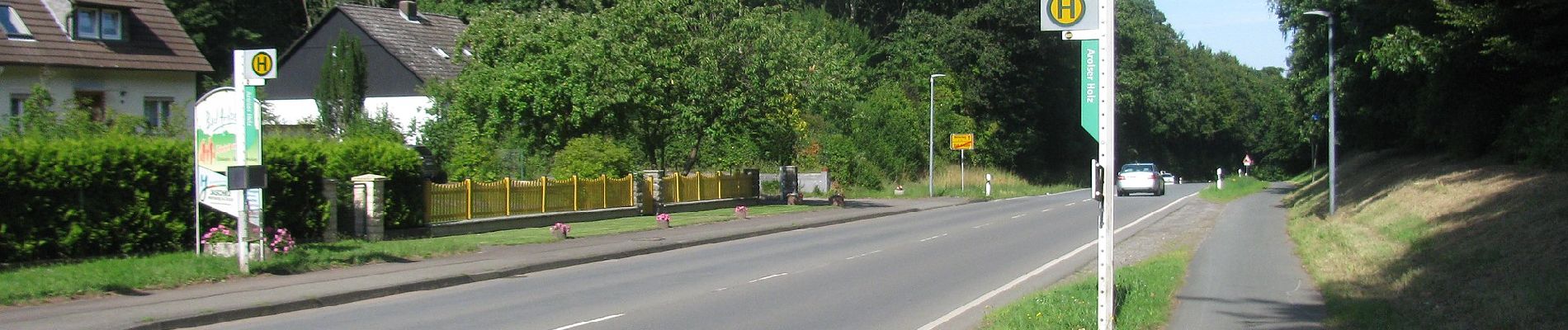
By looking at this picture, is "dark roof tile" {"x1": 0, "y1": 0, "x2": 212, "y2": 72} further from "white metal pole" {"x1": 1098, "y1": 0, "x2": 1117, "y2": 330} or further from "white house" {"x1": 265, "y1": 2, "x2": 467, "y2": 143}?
"white metal pole" {"x1": 1098, "y1": 0, "x2": 1117, "y2": 330}

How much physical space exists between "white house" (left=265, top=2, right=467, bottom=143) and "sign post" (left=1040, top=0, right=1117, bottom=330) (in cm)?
3824

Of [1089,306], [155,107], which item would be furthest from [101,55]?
[1089,306]

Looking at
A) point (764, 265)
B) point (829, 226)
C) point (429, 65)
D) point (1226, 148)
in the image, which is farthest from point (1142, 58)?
point (764, 265)

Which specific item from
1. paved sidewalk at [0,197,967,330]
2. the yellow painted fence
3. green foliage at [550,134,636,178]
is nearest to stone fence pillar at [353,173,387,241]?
the yellow painted fence

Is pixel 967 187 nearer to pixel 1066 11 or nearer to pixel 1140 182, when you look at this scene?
pixel 1140 182

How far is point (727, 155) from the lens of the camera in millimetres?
42750

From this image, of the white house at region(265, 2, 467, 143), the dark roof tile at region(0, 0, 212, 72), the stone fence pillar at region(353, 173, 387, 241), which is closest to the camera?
the stone fence pillar at region(353, 173, 387, 241)

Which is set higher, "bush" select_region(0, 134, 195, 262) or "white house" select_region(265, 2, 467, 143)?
"white house" select_region(265, 2, 467, 143)

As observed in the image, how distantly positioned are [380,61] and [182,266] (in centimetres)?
3333

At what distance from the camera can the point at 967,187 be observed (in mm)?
53875

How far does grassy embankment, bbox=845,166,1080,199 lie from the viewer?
48.4 meters

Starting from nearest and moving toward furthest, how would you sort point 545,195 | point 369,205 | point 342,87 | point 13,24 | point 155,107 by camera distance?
point 369,205 → point 545,195 → point 13,24 → point 155,107 → point 342,87

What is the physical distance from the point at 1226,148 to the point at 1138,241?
96.1 m

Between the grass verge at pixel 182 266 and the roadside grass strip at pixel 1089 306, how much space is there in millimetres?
9437
